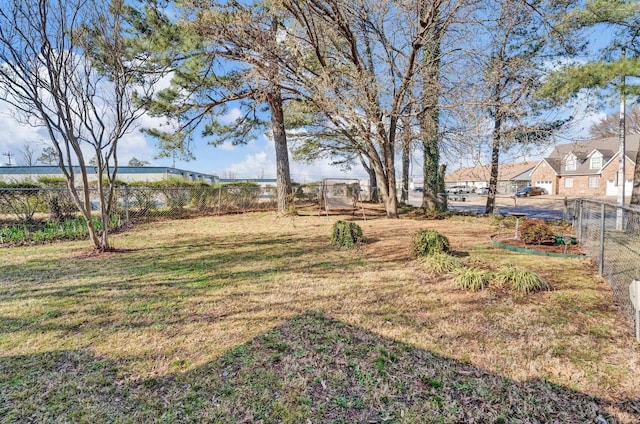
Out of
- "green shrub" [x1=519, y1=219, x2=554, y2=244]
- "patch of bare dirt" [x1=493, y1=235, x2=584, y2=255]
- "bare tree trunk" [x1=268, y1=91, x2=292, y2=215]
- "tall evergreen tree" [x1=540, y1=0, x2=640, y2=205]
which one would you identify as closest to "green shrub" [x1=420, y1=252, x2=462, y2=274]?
"patch of bare dirt" [x1=493, y1=235, x2=584, y2=255]

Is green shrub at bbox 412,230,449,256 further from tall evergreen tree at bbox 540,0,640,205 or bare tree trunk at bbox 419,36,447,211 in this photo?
tall evergreen tree at bbox 540,0,640,205

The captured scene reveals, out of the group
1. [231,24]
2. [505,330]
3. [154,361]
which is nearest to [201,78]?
[231,24]

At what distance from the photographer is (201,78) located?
852 cm

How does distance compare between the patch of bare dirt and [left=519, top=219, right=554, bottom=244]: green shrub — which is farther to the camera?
[left=519, top=219, right=554, bottom=244]: green shrub

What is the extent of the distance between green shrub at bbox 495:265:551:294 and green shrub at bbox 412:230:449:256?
106 centimetres

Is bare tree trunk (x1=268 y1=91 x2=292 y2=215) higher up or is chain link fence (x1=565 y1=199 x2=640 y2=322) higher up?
bare tree trunk (x1=268 y1=91 x2=292 y2=215)

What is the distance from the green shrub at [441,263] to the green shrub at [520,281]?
1.78 feet

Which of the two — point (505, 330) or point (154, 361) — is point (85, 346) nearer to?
point (154, 361)

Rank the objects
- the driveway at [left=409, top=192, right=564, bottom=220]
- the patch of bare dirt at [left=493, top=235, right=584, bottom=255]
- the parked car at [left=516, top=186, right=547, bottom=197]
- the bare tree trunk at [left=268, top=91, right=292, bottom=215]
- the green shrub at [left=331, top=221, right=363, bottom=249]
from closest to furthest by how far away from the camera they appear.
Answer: the patch of bare dirt at [left=493, top=235, right=584, bottom=255] < the green shrub at [left=331, top=221, right=363, bottom=249] < the bare tree trunk at [left=268, top=91, right=292, bottom=215] < the driveway at [left=409, top=192, right=564, bottom=220] < the parked car at [left=516, top=186, right=547, bottom=197]

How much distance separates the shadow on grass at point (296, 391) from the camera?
1.67 m

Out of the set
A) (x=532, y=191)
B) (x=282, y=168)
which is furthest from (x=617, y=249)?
(x=532, y=191)

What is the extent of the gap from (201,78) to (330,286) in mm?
7563

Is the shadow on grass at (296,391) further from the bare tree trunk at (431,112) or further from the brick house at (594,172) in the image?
the brick house at (594,172)

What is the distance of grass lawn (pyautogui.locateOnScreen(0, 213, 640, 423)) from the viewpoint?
1740 millimetres
